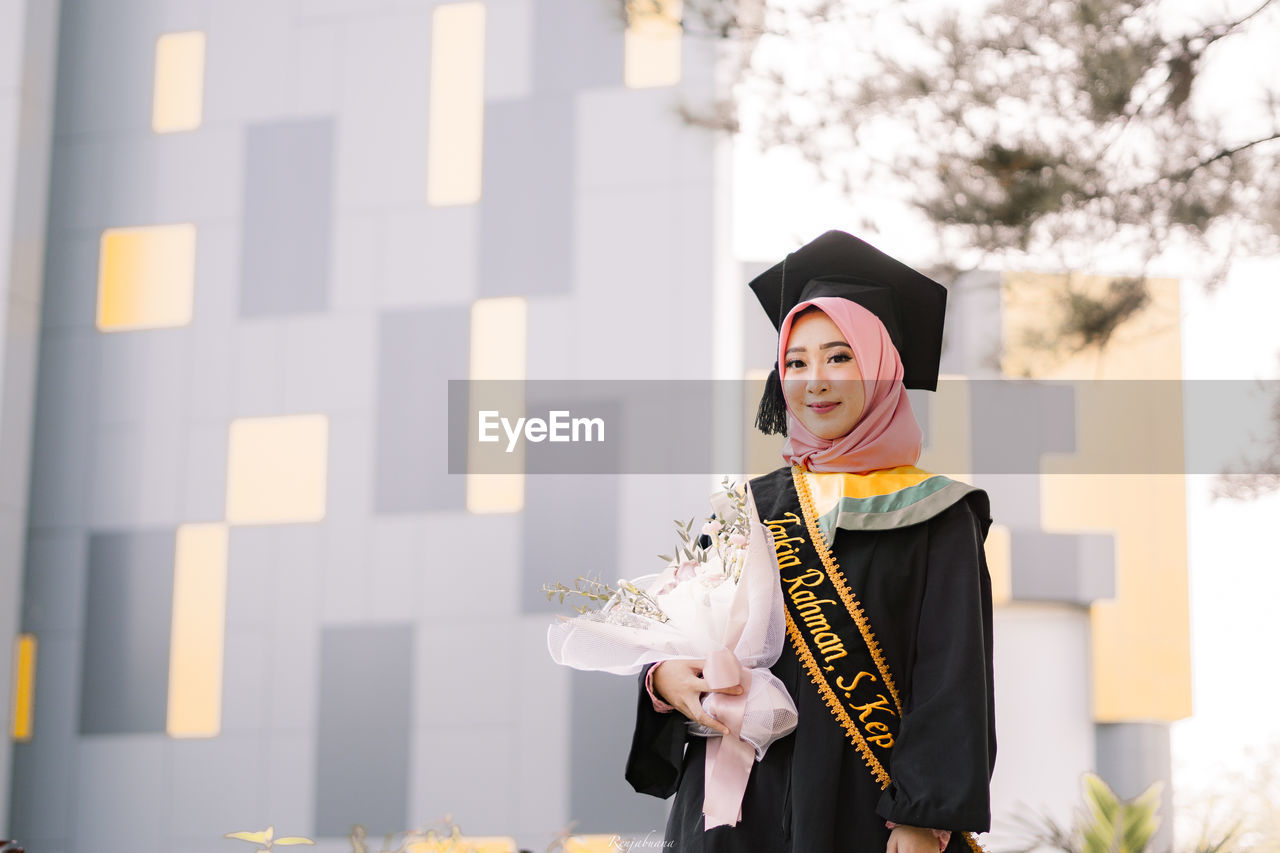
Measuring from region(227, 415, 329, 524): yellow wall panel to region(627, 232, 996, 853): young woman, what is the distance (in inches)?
113

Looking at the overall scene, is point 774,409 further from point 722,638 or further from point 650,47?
point 650,47

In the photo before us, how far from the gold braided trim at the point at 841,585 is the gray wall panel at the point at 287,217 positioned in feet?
10.2

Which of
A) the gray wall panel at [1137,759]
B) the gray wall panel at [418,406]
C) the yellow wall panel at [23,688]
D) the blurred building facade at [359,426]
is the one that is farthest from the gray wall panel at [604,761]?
the yellow wall panel at [23,688]

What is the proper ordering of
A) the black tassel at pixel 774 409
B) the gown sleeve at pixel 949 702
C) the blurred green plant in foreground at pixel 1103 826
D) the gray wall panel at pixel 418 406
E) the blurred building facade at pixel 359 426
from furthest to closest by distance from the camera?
the gray wall panel at pixel 418 406
the blurred building facade at pixel 359 426
the blurred green plant in foreground at pixel 1103 826
the black tassel at pixel 774 409
the gown sleeve at pixel 949 702

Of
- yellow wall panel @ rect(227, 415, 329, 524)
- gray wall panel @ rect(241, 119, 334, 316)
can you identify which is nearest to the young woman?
yellow wall panel @ rect(227, 415, 329, 524)

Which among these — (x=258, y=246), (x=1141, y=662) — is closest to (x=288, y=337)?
(x=258, y=246)

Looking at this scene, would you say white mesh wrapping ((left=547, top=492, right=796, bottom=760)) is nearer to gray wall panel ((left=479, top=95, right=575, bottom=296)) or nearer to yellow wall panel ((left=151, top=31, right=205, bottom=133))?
gray wall panel ((left=479, top=95, right=575, bottom=296))

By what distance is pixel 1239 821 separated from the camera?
3.71 metres

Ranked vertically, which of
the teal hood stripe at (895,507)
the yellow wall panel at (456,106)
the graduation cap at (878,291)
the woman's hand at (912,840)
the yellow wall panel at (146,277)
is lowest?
the woman's hand at (912,840)

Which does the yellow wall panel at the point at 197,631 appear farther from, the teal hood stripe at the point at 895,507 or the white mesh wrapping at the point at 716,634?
the teal hood stripe at the point at 895,507

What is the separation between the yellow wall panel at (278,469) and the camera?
176 inches

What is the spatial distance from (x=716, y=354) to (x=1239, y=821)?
209cm

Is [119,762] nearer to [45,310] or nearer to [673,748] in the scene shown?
[45,310]

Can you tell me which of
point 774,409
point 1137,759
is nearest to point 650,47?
point 774,409
